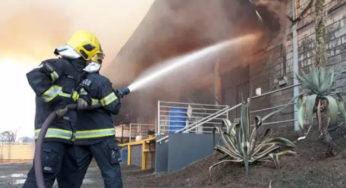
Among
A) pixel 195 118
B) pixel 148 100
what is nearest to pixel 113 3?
pixel 195 118

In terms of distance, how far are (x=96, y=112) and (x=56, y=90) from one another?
40 cm

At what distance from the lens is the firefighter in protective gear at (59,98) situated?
8.20 feet

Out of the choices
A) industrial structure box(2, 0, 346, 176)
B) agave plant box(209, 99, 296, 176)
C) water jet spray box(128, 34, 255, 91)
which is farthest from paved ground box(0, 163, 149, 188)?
water jet spray box(128, 34, 255, 91)

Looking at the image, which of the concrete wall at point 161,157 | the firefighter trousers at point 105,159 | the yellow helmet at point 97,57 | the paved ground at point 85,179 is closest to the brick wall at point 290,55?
the concrete wall at point 161,157

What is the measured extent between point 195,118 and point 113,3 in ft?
10.7

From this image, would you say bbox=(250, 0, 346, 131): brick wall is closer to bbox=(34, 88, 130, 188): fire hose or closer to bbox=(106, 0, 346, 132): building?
bbox=(106, 0, 346, 132): building

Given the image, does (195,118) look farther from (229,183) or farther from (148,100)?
(148,100)

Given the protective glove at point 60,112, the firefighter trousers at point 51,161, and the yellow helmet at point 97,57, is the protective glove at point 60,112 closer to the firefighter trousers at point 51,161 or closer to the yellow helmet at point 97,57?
the firefighter trousers at point 51,161

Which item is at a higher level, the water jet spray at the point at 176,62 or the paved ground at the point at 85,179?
the water jet spray at the point at 176,62

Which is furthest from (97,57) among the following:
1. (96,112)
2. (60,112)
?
(60,112)

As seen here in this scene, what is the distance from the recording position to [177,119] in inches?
304

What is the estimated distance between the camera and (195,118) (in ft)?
25.6

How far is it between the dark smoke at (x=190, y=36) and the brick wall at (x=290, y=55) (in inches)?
→ 17.9

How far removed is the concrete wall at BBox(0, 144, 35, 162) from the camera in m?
21.0
